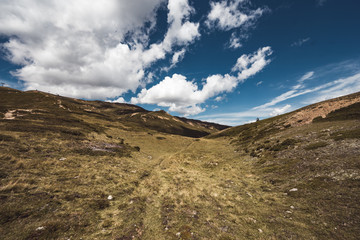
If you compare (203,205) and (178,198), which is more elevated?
(178,198)

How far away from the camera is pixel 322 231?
8.44 meters

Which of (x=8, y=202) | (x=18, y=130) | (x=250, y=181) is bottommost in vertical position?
(x=250, y=181)

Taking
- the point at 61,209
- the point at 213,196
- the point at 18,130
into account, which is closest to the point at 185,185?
the point at 213,196

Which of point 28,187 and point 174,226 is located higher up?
point 28,187

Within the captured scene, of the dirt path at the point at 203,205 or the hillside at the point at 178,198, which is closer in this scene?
the hillside at the point at 178,198

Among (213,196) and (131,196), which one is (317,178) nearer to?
(213,196)

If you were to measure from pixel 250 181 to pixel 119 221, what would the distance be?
51.4 feet

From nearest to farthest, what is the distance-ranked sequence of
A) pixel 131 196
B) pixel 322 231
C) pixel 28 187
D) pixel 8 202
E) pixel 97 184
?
pixel 322 231, pixel 8 202, pixel 28 187, pixel 131 196, pixel 97 184

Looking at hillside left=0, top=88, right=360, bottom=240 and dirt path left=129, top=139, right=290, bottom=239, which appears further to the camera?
dirt path left=129, top=139, right=290, bottom=239

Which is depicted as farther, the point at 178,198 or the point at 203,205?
the point at 178,198

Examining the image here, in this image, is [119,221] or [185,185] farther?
[185,185]

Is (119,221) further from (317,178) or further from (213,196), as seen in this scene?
(317,178)

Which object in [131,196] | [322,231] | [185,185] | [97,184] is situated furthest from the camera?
[185,185]

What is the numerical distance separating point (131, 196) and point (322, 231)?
1439 centimetres
